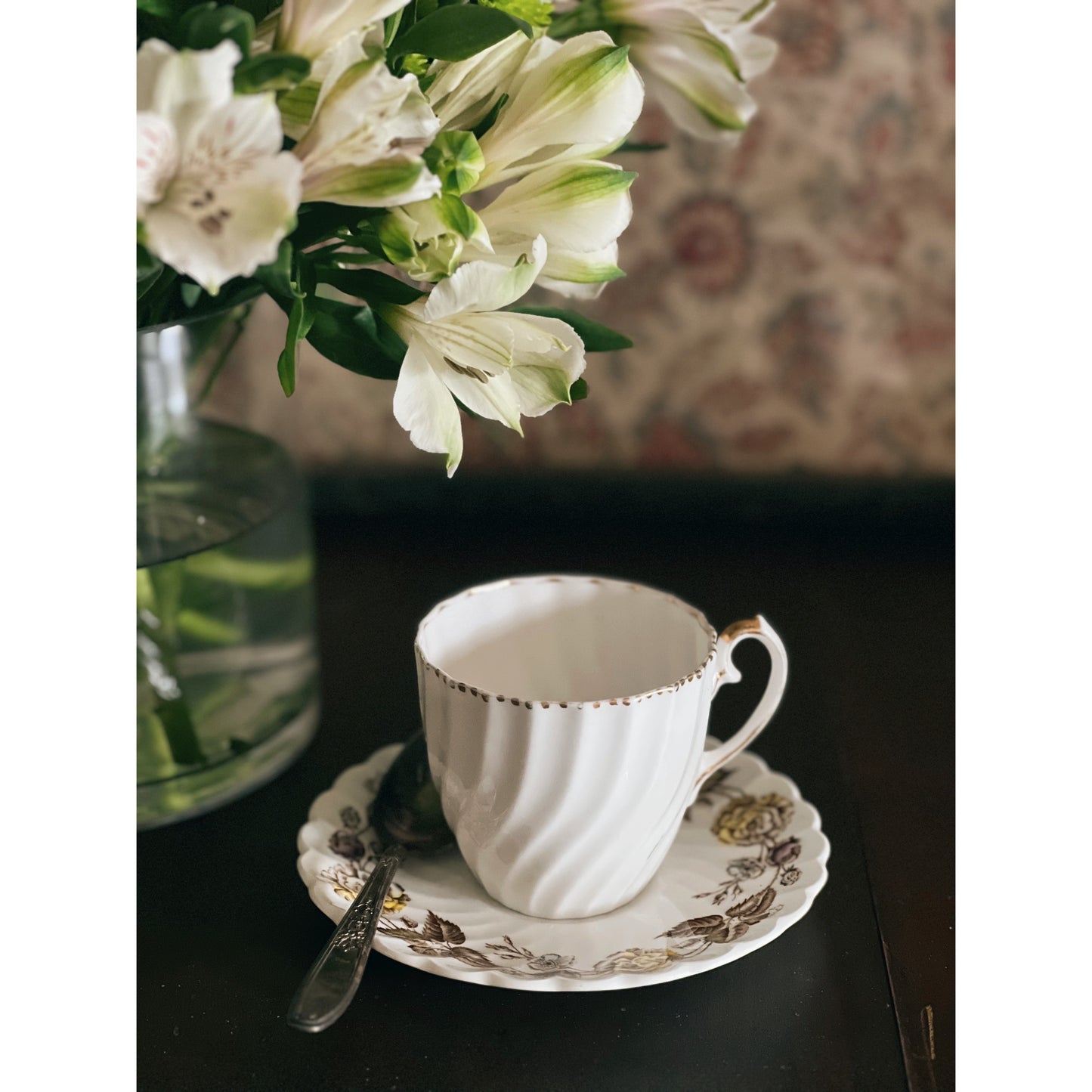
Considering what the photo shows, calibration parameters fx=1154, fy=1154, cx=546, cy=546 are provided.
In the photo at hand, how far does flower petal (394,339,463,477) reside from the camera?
38 cm

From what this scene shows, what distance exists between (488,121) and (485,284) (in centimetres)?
8

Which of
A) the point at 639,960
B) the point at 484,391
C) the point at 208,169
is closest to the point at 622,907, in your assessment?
the point at 639,960

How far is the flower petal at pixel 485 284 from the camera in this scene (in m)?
0.36

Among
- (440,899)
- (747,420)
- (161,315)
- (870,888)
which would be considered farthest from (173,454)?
(747,420)

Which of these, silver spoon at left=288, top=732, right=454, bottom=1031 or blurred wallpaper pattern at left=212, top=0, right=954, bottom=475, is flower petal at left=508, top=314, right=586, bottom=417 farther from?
blurred wallpaper pattern at left=212, top=0, right=954, bottom=475

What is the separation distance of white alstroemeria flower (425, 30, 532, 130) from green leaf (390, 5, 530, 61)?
10 mm

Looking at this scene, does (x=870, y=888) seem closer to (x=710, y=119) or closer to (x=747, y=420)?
(x=710, y=119)

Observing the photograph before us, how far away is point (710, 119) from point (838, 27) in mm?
407

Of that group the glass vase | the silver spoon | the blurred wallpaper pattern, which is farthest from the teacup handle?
the blurred wallpaper pattern

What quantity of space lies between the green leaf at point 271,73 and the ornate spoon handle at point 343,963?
0.27 meters

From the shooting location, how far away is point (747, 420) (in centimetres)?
96

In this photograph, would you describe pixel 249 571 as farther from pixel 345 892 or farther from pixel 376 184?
pixel 376 184

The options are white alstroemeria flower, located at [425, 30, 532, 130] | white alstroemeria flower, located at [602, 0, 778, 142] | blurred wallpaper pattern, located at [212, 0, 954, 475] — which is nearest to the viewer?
white alstroemeria flower, located at [425, 30, 532, 130]

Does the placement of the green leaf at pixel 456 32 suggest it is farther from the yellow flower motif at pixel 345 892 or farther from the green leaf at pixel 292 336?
the yellow flower motif at pixel 345 892
